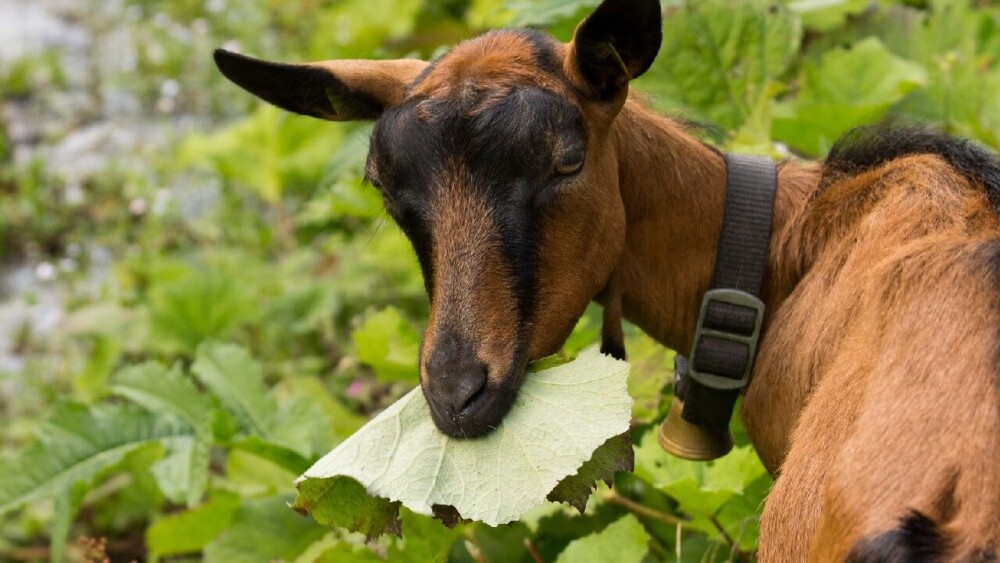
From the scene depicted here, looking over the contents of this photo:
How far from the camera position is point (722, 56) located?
16.7 feet

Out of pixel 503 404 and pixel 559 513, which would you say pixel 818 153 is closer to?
pixel 559 513

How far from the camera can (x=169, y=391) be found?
15.8 feet

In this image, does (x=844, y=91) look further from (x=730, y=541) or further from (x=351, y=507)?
(x=351, y=507)

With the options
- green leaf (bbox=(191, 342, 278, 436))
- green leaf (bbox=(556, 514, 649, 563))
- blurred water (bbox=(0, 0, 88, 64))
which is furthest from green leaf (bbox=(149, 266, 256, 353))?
blurred water (bbox=(0, 0, 88, 64))

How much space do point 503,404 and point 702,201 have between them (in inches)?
40.5

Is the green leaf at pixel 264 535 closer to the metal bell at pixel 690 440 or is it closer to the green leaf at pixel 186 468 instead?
the green leaf at pixel 186 468

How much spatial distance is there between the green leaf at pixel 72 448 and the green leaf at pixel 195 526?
1.07ft

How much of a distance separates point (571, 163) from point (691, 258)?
27.2 inches

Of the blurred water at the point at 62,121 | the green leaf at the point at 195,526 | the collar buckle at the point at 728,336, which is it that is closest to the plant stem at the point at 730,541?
the collar buckle at the point at 728,336

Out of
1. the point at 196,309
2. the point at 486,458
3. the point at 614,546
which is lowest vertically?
the point at 196,309

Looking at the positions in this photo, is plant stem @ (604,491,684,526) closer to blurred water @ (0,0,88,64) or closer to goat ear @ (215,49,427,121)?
goat ear @ (215,49,427,121)

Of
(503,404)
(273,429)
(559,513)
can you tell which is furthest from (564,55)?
(273,429)

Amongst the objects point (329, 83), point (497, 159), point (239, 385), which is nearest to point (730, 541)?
point (497, 159)

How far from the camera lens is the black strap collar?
3430 millimetres
